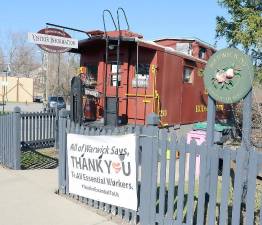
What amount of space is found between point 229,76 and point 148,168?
171 centimetres

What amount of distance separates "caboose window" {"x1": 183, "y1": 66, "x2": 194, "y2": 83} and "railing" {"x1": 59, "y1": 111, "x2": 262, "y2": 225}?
24.5 ft

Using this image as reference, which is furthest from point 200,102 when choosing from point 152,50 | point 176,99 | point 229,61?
point 229,61

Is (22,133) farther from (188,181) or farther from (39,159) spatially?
(188,181)

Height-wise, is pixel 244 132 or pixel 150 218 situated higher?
pixel 244 132

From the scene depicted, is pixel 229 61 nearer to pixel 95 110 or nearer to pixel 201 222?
pixel 201 222

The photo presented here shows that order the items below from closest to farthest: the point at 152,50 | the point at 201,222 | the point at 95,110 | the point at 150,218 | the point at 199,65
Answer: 1. the point at 201,222
2. the point at 150,218
3. the point at 152,50
4. the point at 95,110
5. the point at 199,65

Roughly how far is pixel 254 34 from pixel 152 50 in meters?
3.28

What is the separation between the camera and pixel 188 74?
1379cm

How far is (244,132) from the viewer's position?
598 centimetres

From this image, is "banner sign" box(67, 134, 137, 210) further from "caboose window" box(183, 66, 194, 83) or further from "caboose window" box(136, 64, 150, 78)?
"caboose window" box(183, 66, 194, 83)

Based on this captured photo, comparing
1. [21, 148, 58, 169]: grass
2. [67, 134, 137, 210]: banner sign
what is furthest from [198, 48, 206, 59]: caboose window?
[67, 134, 137, 210]: banner sign

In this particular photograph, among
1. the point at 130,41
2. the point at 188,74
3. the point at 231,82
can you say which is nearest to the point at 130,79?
the point at 130,41

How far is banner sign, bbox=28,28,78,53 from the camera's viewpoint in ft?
34.1

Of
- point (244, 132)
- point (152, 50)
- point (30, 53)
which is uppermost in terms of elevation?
point (30, 53)
